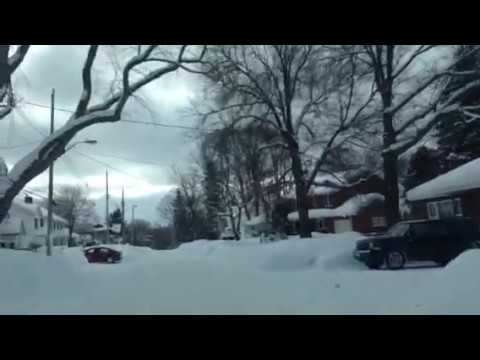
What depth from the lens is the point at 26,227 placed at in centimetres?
4625

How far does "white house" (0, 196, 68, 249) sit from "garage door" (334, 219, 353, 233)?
25.1m

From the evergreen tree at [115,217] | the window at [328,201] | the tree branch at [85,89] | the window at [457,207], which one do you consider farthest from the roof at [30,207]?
the window at [457,207]

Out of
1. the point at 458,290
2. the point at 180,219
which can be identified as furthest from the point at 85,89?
the point at 180,219

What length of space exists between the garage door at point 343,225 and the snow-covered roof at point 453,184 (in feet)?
50.9

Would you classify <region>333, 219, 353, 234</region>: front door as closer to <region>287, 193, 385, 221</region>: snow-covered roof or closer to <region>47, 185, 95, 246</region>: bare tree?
<region>287, 193, 385, 221</region>: snow-covered roof

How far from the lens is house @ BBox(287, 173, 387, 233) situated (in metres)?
30.7

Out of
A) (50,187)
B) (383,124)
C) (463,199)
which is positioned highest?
(383,124)

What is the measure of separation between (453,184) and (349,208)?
18.0 metres

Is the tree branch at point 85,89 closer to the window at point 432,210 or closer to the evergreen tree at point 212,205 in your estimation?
the window at point 432,210

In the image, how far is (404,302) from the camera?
5738 mm


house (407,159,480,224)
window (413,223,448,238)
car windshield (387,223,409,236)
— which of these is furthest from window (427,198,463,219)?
car windshield (387,223,409,236)
